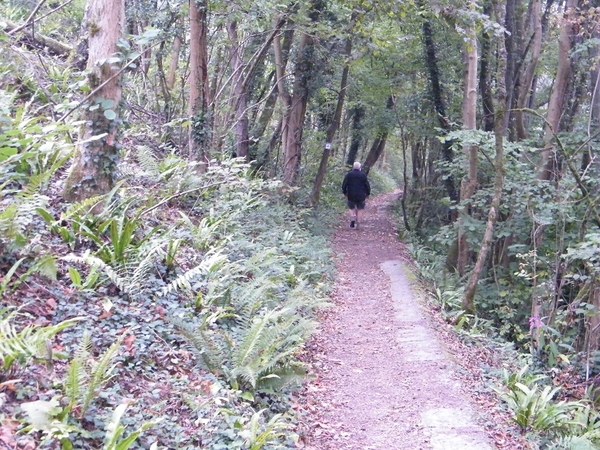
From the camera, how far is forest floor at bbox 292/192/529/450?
5.61 meters

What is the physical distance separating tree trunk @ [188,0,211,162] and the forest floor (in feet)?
13.1

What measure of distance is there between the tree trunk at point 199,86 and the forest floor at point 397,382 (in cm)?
401

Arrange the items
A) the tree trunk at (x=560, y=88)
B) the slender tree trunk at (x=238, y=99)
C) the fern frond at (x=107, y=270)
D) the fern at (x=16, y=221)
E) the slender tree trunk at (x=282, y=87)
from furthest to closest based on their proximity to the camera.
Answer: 1. the slender tree trunk at (x=282, y=87)
2. the slender tree trunk at (x=238, y=99)
3. the tree trunk at (x=560, y=88)
4. the fern frond at (x=107, y=270)
5. the fern at (x=16, y=221)

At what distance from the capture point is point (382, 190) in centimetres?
3788

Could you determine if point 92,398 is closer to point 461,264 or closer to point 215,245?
point 215,245

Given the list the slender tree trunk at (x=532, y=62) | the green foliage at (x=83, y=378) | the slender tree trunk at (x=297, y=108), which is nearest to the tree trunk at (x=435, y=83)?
the slender tree trunk at (x=532, y=62)

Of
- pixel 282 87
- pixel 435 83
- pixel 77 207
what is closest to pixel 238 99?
pixel 282 87

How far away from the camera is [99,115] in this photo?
665cm

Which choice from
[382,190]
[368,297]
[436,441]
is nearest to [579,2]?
[368,297]

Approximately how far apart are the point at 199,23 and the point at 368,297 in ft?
20.1

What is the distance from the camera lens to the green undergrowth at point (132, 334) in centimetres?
385

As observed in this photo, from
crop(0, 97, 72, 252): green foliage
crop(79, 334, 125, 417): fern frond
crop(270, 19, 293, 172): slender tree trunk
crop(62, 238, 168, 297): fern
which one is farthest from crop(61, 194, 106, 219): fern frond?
crop(270, 19, 293, 172): slender tree trunk

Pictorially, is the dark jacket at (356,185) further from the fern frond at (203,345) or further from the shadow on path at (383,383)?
the fern frond at (203,345)

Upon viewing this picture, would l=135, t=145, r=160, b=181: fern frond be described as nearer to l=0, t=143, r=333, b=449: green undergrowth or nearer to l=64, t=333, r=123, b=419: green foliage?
l=0, t=143, r=333, b=449: green undergrowth
